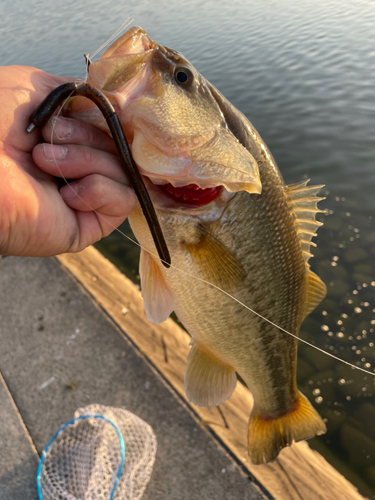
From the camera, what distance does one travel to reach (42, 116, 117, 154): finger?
1128mm

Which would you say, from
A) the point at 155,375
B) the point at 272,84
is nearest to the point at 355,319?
the point at 155,375

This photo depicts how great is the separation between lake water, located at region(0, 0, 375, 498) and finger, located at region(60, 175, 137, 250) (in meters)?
2.98

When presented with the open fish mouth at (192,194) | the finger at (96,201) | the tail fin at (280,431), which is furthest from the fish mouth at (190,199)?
the tail fin at (280,431)

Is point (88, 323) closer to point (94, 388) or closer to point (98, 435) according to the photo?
point (94, 388)

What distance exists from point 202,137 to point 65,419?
232 cm

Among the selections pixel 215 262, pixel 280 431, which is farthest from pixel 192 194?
pixel 280 431

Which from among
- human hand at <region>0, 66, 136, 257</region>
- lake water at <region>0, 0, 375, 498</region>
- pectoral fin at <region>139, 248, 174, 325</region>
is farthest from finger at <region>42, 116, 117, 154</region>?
lake water at <region>0, 0, 375, 498</region>

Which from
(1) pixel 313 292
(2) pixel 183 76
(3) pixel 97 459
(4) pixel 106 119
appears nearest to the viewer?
(4) pixel 106 119

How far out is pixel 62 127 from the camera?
3.72ft

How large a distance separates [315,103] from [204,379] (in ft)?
24.4

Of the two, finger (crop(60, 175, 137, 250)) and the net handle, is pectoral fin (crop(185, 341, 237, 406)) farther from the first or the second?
finger (crop(60, 175, 137, 250))

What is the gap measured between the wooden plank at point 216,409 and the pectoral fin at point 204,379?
545 millimetres

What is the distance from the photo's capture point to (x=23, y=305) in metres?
3.54

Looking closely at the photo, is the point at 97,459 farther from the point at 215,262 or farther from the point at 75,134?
the point at 75,134
